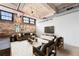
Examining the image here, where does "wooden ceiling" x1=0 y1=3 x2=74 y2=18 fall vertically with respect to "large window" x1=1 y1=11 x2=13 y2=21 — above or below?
above

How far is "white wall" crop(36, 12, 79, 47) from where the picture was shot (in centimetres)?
174

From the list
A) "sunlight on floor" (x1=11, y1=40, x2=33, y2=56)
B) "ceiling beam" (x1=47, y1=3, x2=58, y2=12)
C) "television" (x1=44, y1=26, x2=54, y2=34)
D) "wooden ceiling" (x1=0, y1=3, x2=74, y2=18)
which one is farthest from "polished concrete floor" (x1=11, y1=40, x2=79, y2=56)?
"ceiling beam" (x1=47, y1=3, x2=58, y2=12)

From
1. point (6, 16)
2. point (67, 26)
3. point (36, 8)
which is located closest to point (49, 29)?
point (67, 26)

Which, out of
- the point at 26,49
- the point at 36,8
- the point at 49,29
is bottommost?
the point at 26,49

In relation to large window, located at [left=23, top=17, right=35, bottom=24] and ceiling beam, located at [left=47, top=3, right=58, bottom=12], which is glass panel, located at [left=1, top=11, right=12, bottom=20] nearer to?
large window, located at [left=23, top=17, right=35, bottom=24]

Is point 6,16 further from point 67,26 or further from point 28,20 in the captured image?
point 67,26

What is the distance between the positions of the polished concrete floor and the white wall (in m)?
0.09

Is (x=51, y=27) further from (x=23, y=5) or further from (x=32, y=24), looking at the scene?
(x=23, y=5)

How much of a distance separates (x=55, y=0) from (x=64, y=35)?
2.05 ft

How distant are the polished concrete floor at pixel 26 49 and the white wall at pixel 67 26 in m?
0.09

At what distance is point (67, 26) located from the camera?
5.82 ft

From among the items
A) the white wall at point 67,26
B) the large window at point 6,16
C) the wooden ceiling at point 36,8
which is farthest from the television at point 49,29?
the large window at point 6,16

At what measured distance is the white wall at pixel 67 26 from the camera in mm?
1739

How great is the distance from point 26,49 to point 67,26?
808 mm
